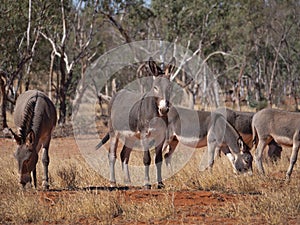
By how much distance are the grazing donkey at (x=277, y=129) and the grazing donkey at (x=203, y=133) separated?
493mm

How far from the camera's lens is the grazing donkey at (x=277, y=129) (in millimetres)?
11469

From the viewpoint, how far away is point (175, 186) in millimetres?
9781

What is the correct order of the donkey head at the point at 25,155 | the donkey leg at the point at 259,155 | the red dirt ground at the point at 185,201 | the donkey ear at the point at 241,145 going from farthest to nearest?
1. the donkey leg at the point at 259,155
2. the donkey ear at the point at 241,145
3. the donkey head at the point at 25,155
4. the red dirt ground at the point at 185,201

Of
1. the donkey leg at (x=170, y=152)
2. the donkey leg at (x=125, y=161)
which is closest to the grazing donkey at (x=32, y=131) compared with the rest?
the donkey leg at (x=125, y=161)

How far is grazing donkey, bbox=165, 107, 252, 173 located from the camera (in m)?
12.1

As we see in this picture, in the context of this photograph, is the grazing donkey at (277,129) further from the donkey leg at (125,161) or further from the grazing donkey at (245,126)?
the donkey leg at (125,161)

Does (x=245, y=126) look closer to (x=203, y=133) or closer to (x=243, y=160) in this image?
(x=203, y=133)

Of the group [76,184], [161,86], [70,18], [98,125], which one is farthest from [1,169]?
[70,18]

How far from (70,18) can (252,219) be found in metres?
25.4

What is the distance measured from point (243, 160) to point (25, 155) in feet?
15.9

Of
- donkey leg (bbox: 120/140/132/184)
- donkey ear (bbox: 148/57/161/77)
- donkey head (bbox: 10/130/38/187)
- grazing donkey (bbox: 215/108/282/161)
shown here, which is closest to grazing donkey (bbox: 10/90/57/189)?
donkey head (bbox: 10/130/38/187)

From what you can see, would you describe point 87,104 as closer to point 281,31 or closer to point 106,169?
point 281,31

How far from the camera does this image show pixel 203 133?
44.1 ft

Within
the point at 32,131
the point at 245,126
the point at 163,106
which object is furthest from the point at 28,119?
the point at 245,126
